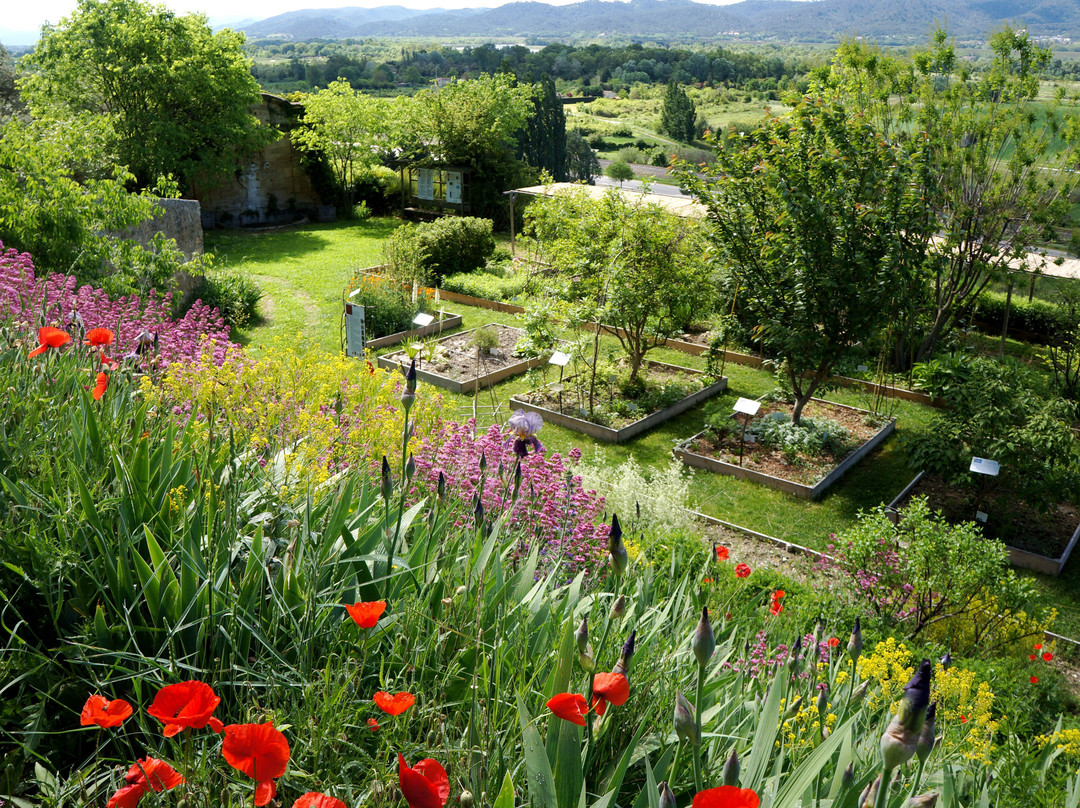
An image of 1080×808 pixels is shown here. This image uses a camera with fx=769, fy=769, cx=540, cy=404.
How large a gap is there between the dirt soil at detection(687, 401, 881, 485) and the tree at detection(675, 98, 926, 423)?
907mm

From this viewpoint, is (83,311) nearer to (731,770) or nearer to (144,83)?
(731,770)

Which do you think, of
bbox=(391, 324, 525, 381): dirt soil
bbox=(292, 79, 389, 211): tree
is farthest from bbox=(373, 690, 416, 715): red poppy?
bbox=(292, 79, 389, 211): tree

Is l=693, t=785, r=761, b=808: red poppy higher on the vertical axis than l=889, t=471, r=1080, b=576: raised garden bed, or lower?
higher

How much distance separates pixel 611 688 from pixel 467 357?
33.0ft

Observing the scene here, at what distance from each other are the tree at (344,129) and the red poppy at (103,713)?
2153 centimetres

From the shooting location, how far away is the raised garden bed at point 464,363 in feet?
33.3

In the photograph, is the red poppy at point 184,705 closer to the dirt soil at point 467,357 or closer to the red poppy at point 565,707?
the red poppy at point 565,707

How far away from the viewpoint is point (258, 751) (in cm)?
113

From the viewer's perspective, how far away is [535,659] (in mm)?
2021

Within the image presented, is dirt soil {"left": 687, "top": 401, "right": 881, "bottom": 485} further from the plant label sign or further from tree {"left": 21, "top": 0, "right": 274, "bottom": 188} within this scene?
tree {"left": 21, "top": 0, "right": 274, "bottom": 188}

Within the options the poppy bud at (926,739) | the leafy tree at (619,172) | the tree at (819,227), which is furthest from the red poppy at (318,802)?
the leafy tree at (619,172)

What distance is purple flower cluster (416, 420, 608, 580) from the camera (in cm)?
363

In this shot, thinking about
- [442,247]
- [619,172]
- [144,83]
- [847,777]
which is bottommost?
[442,247]

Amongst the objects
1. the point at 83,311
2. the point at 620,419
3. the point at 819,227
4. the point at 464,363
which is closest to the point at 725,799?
the point at 83,311
